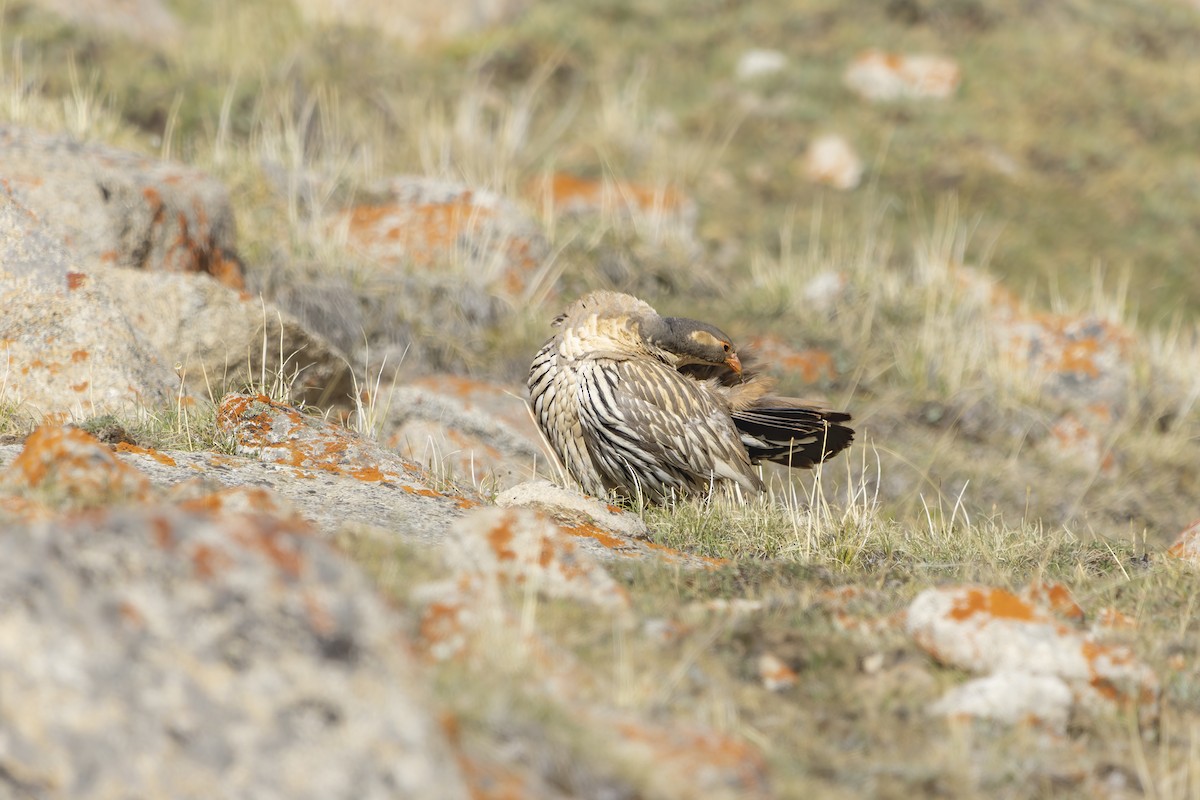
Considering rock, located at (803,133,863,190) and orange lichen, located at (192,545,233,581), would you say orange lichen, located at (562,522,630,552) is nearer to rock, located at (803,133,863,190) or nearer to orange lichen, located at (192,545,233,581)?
orange lichen, located at (192,545,233,581)

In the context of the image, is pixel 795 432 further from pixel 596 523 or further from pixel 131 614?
pixel 131 614

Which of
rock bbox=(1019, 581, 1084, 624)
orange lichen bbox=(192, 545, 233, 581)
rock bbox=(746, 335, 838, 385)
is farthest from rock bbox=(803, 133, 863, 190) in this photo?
orange lichen bbox=(192, 545, 233, 581)

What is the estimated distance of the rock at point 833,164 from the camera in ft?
50.6

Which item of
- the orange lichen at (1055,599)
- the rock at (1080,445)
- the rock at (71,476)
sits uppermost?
the rock at (71,476)

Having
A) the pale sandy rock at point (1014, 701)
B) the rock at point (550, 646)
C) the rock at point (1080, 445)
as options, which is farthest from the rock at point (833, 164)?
the pale sandy rock at point (1014, 701)

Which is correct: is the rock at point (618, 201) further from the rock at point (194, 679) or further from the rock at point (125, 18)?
the rock at point (194, 679)

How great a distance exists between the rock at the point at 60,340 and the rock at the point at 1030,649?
373 cm

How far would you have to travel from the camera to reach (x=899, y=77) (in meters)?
17.5

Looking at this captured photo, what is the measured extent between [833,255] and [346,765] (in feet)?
34.1

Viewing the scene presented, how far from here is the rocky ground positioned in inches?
105

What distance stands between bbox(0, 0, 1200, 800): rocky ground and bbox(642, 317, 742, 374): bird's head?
33.9 inches

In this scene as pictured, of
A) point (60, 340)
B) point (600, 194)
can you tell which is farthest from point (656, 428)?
point (600, 194)

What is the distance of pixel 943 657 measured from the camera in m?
3.82

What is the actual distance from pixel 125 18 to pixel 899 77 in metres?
9.49
